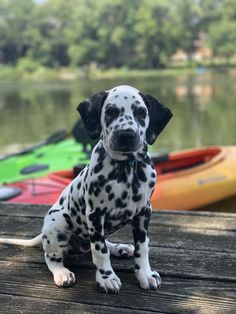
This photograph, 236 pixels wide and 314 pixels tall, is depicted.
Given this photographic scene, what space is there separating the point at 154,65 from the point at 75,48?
1212cm

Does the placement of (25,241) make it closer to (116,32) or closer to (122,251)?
(122,251)

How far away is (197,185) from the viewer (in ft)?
Answer: 21.4

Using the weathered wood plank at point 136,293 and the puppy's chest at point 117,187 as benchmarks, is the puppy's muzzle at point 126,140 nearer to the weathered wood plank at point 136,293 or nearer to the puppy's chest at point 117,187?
the puppy's chest at point 117,187

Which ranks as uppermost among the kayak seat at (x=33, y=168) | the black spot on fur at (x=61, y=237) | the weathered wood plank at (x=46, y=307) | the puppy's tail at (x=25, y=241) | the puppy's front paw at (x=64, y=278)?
the black spot on fur at (x=61, y=237)

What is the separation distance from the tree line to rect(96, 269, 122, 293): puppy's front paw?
222ft

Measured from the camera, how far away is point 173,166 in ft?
24.9

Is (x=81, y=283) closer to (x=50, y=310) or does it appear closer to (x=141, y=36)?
(x=50, y=310)

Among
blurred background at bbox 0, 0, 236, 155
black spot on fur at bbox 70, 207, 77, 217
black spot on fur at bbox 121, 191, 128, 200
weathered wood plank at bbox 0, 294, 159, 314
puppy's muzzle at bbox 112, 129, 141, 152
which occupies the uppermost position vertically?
puppy's muzzle at bbox 112, 129, 141, 152

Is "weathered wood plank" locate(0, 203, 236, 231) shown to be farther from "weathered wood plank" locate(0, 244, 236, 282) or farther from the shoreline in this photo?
the shoreline

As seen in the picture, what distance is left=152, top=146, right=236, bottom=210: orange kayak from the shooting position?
20.7 feet

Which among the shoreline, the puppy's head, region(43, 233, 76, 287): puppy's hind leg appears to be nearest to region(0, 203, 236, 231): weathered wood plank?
region(43, 233, 76, 287): puppy's hind leg

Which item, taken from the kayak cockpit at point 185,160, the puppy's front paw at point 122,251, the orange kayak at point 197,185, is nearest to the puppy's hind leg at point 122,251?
the puppy's front paw at point 122,251

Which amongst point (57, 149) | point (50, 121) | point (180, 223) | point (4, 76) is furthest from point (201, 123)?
point (4, 76)

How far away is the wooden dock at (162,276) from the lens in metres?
2.24
